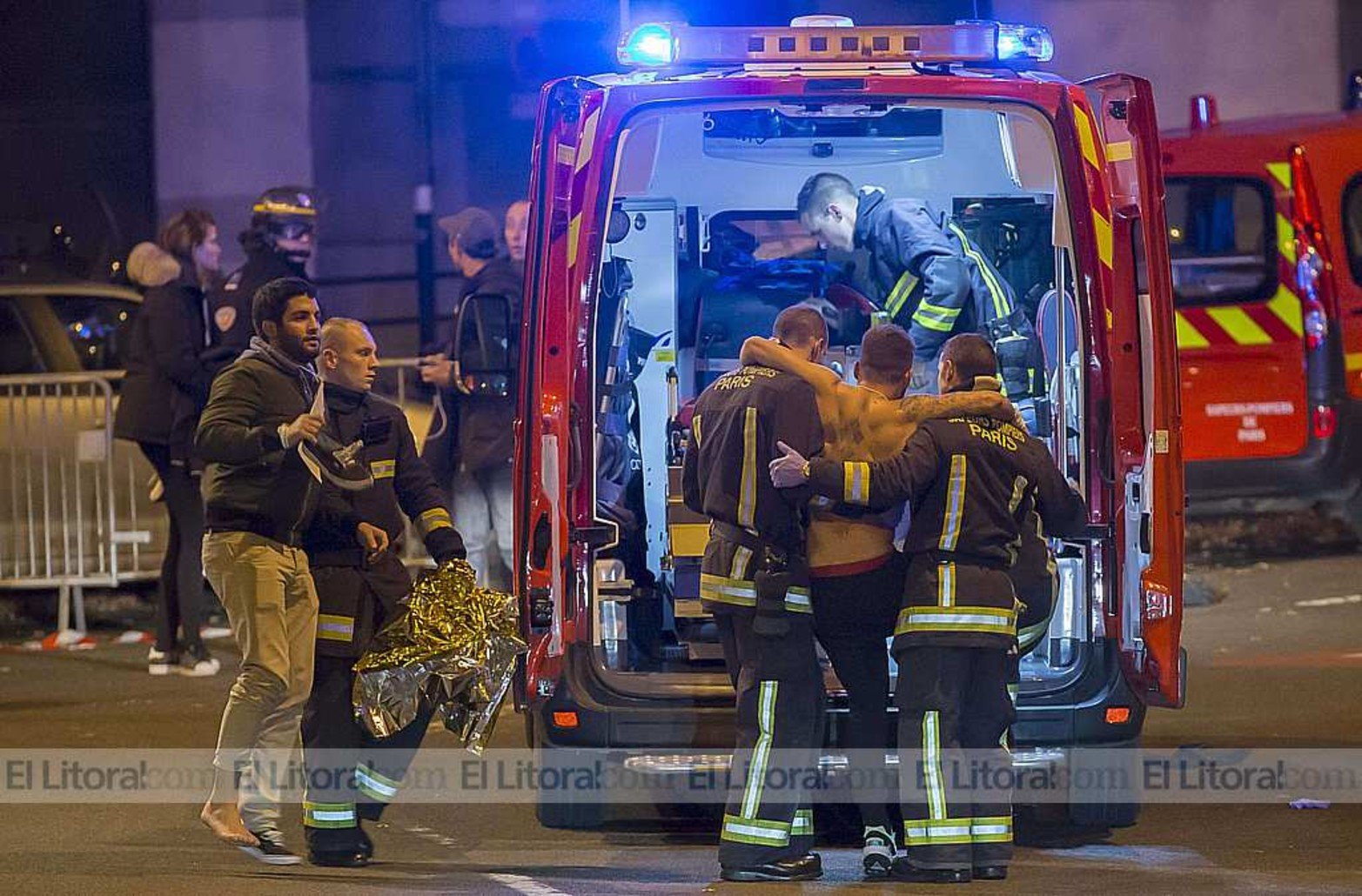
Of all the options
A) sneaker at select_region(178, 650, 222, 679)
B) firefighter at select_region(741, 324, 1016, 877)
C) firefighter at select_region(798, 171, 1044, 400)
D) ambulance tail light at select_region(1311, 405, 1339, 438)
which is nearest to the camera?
firefighter at select_region(741, 324, 1016, 877)

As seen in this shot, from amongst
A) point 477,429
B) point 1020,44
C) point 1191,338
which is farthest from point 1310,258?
point 1020,44

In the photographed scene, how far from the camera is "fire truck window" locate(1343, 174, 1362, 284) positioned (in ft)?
37.3

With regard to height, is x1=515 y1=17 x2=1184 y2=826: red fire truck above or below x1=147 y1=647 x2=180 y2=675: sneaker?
above

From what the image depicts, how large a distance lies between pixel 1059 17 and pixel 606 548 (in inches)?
311

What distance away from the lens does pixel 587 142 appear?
6.18 meters

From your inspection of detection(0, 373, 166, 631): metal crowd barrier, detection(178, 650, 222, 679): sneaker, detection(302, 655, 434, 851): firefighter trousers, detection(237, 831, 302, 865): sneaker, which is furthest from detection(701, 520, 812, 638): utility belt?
detection(0, 373, 166, 631): metal crowd barrier

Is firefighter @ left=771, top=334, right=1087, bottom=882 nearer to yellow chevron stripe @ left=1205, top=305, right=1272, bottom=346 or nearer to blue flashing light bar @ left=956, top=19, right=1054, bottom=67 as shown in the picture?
blue flashing light bar @ left=956, top=19, right=1054, bottom=67

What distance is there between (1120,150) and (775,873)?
2.10m

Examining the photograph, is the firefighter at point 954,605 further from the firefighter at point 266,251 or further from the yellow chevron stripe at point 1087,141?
the firefighter at point 266,251

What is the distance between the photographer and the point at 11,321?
444 inches

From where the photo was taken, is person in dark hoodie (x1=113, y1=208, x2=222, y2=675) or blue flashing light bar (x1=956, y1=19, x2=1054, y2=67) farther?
person in dark hoodie (x1=113, y1=208, x2=222, y2=675)

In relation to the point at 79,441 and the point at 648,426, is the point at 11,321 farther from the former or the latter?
the point at 648,426

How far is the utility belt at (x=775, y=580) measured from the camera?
6.04 metres

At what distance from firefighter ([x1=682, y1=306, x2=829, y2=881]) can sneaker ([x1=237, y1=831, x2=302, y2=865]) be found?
1.19 metres
